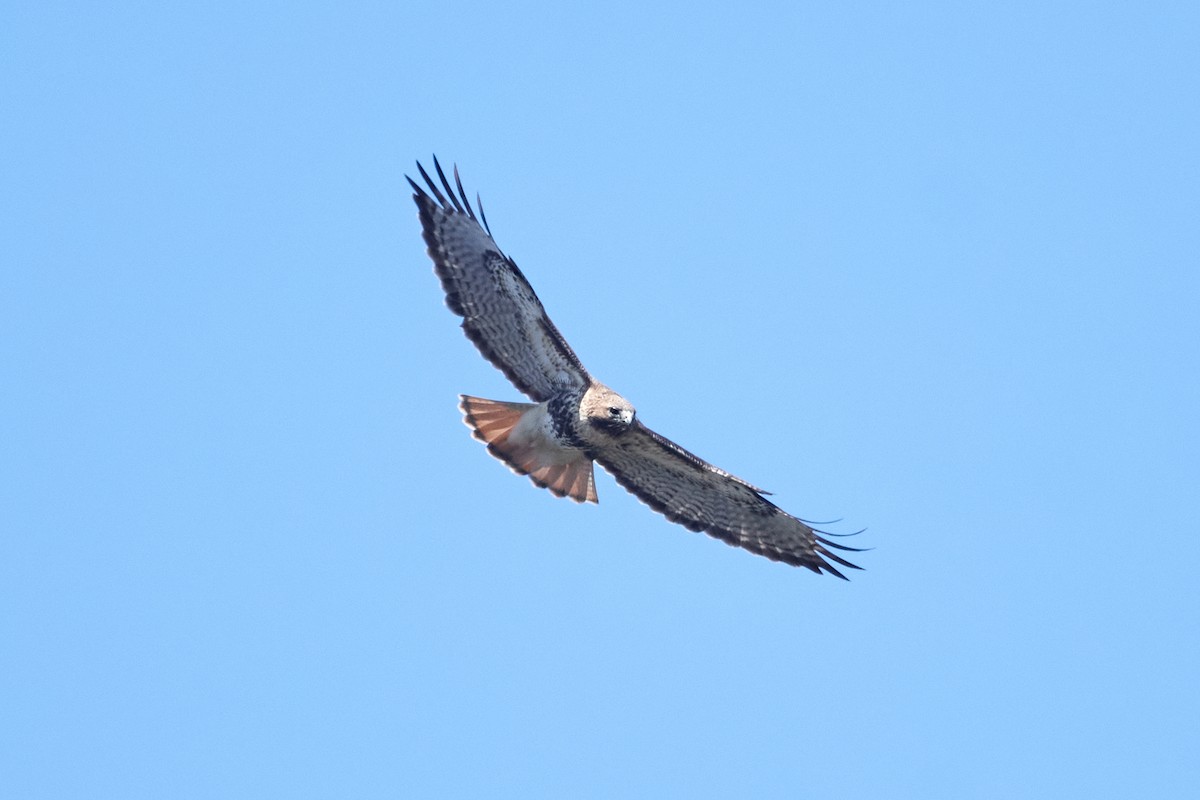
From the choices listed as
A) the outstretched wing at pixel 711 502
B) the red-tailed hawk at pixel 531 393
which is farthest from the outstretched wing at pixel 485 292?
the outstretched wing at pixel 711 502

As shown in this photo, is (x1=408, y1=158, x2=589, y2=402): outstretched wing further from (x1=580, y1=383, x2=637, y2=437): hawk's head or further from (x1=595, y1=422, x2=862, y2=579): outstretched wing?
(x1=595, y1=422, x2=862, y2=579): outstretched wing

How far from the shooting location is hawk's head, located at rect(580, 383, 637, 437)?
13.6 metres

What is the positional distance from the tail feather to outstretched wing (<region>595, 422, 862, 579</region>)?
32cm

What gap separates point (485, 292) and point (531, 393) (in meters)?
0.90

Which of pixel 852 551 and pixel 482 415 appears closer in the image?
pixel 482 415

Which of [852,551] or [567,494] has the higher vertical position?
[852,551]

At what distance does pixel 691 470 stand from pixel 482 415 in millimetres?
1811

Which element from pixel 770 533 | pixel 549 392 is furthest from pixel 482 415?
pixel 770 533

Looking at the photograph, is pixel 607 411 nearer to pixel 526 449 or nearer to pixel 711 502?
pixel 526 449

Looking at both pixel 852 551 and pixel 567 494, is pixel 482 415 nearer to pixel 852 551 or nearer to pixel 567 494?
pixel 567 494

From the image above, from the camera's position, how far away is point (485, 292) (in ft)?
45.1

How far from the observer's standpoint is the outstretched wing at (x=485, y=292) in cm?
1365

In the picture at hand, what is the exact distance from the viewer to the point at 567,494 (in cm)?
1413

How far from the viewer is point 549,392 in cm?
1391
